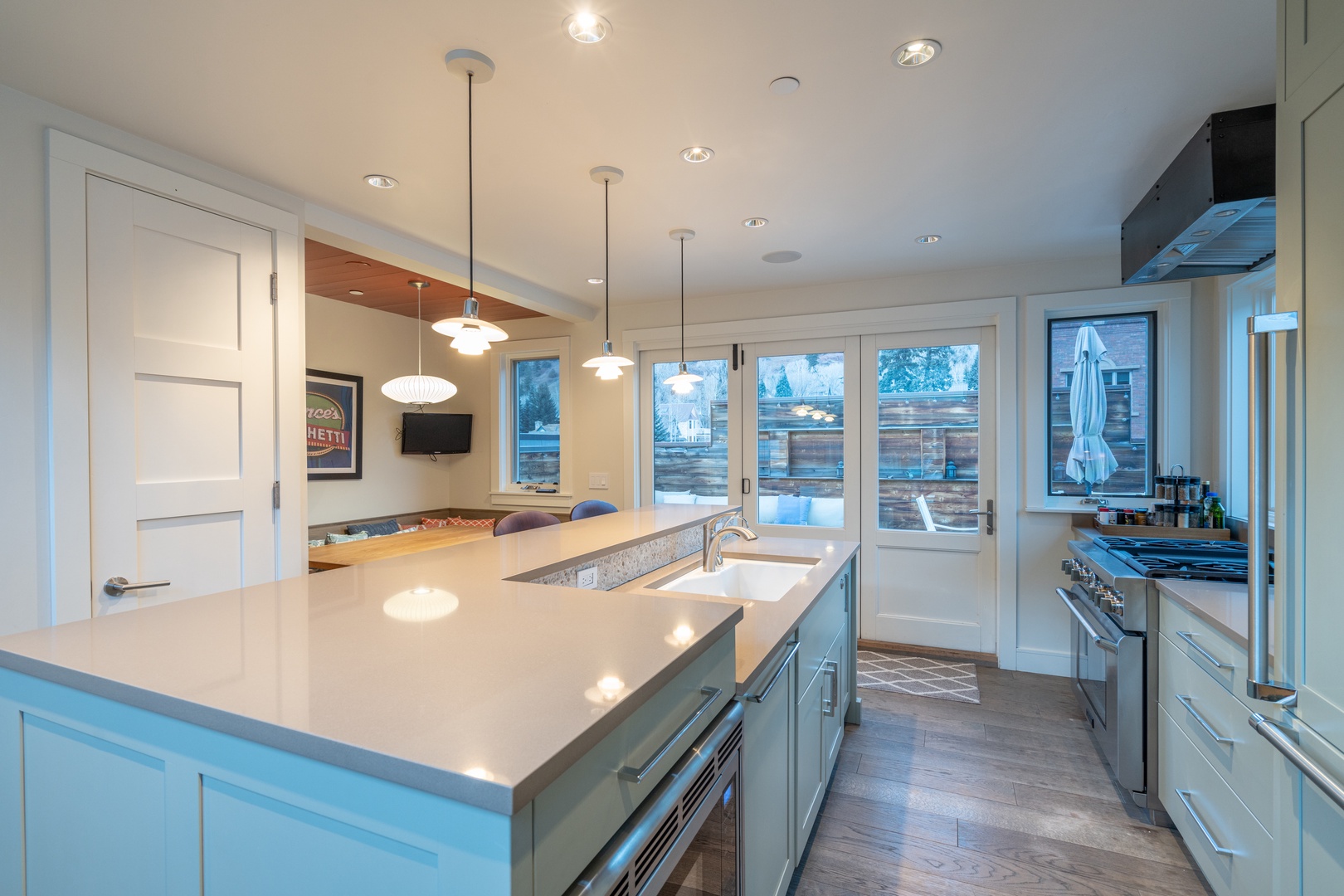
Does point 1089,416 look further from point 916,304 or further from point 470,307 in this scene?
point 470,307

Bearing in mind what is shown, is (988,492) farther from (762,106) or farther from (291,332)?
(291,332)

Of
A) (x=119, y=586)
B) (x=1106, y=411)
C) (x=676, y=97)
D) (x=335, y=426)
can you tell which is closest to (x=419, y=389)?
(x=335, y=426)

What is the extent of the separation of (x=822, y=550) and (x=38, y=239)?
294cm

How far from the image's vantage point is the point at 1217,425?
3.19m

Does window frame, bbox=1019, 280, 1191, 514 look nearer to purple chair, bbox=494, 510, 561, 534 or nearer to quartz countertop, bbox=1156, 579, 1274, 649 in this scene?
quartz countertop, bbox=1156, 579, 1274, 649

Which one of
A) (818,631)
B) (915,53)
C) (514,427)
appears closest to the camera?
(915,53)

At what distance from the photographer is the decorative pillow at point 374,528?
15.0ft

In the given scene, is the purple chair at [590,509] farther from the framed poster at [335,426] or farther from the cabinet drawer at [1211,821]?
the cabinet drawer at [1211,821]

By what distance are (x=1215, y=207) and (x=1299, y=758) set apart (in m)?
1.68

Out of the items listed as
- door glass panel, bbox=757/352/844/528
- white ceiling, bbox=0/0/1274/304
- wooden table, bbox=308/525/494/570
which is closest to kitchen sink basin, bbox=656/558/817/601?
wooden table, bbox=308/525/494/570

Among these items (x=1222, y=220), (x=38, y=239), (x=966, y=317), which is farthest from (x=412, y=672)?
(x=966, y=317)

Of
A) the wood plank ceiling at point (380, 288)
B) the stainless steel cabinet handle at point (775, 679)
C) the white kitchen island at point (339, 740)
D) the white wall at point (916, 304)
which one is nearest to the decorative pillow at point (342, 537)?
the white wall at point (916, 304)

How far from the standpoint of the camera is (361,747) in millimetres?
673

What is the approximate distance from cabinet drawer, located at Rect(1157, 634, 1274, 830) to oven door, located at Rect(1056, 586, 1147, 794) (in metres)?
0.08
